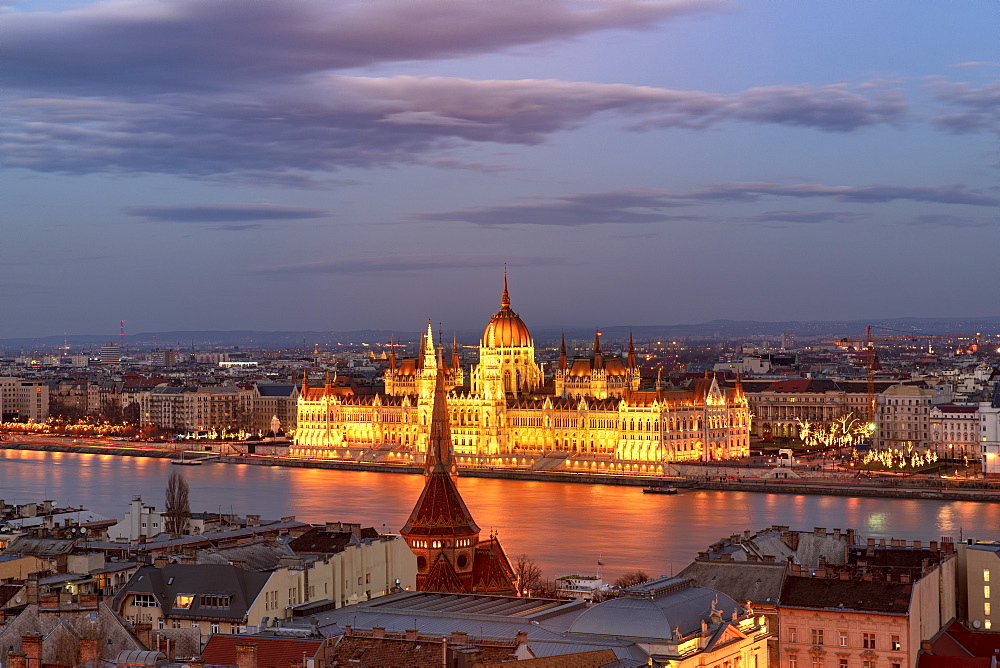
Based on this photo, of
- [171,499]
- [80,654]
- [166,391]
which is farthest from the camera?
[166,391]

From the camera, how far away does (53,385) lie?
82.6 meters

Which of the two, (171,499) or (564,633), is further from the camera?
(171,499)

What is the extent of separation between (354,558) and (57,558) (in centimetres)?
332

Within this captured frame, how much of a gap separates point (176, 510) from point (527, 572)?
5.07 meters

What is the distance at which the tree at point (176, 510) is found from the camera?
2264 cm

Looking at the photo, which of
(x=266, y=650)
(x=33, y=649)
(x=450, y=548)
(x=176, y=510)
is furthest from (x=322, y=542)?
(x=176, y=510)

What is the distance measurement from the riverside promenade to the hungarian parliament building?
4.58 feet

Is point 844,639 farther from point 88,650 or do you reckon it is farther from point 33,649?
point 33,649

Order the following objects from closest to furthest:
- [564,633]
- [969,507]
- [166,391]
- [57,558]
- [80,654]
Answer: [80,654] < [564,633] < [57,558] < [969,507] < [166,391]

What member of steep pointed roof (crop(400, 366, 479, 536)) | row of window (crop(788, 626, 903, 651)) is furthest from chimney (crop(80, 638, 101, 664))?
steep pointed roof (crop(400, 366, 479, 536))

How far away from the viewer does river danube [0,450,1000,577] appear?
94.8ft

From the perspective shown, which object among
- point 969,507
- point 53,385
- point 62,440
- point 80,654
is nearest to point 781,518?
point 969,507

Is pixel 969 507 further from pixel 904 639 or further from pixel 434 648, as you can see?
pixel 434 648

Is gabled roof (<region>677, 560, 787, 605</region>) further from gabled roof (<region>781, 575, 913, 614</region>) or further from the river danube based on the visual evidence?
the river danube
